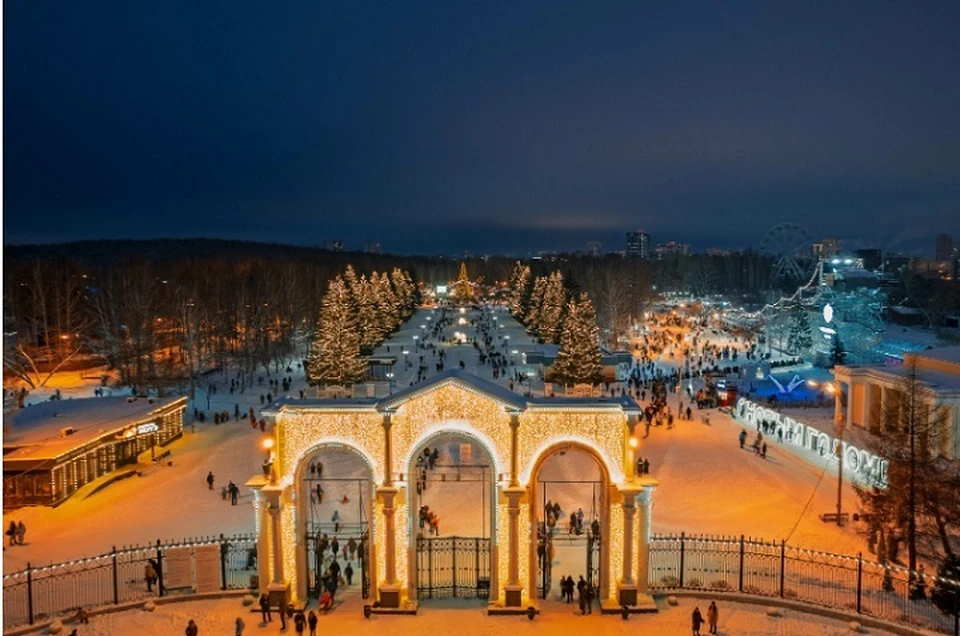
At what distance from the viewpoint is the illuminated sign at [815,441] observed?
25239mm

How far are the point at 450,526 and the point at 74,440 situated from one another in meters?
15.0

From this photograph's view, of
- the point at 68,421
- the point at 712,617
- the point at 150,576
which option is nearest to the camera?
the point at 712,617

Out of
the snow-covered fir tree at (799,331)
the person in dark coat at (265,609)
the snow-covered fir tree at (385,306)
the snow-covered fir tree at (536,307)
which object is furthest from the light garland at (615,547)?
the snow-covered fir tree at (385,306)

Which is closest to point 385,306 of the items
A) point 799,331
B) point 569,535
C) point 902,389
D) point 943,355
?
point 799,331

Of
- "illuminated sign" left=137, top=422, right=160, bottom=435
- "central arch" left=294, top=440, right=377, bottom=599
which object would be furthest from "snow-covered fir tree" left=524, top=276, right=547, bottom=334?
"illuminated sign" left=137, top=422, right=160, bottom=435

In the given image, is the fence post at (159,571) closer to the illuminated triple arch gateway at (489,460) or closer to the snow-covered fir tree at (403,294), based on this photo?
the illuminated triple arch gateway at (489,460)

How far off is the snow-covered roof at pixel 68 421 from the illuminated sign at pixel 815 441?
27257mm

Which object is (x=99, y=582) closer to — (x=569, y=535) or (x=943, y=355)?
(x=569, y=535)

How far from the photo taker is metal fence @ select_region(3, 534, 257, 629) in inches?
655

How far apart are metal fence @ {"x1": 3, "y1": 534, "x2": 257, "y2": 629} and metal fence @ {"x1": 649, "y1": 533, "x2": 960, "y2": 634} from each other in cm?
1080

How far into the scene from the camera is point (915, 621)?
52.7ft

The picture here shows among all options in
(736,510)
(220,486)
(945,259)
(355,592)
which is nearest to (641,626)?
(355,592)

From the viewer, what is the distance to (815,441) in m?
31.3

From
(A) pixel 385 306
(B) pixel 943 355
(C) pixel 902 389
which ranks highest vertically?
(A) pixel 385 306
